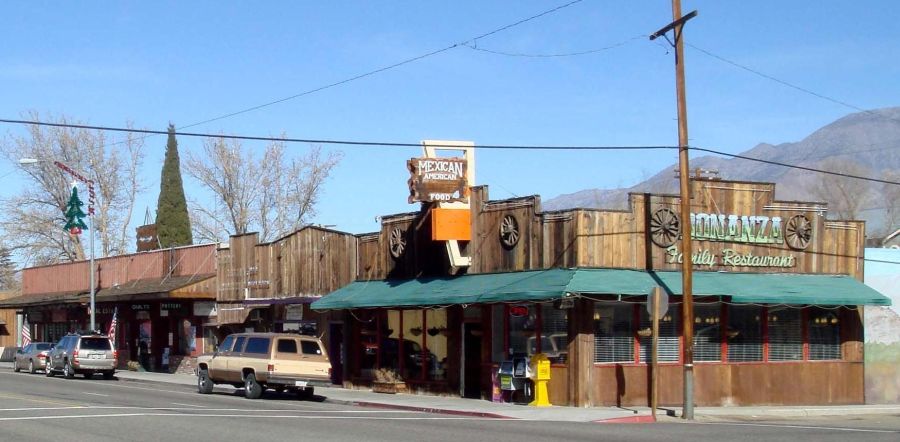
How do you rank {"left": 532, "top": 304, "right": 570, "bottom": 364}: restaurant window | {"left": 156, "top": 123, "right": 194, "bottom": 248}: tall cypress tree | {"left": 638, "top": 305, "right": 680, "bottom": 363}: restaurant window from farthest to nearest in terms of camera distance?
{"left": 156, "top": 123, "right": 194, "bottom": 248}: tall cypress tree
{"left": 638, "top": 305, "right": 680, "bottom": 363}: restaurant window
{"left": 532, "top": 304, "right": 570, "bottom": 364}: restaurant window

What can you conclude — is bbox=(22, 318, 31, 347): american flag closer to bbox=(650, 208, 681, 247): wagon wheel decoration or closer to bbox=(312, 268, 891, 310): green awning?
bbox=(312, 268, 891, 310): green awning

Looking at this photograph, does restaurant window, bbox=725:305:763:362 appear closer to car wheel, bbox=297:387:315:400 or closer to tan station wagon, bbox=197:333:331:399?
tan station wagon, bbox=197:333:331:399

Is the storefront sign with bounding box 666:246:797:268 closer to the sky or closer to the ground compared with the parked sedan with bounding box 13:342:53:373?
closer to the sky

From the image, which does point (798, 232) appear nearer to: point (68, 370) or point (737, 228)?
point (737, 228)

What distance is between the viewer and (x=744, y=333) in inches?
1182

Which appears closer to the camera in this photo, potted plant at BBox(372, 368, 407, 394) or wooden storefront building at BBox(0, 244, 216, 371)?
potted plant at BBox(372, 368, 407, 394)

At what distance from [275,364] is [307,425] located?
31.1 feet

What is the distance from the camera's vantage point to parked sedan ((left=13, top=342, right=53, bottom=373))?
46.9m

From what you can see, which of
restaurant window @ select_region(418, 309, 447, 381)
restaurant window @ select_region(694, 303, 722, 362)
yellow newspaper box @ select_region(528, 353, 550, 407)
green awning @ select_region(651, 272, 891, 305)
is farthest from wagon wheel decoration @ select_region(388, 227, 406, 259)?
restaurant window @ select_region(694, 303, 722, 362)

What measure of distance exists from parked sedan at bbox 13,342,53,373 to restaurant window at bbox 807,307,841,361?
31.0m

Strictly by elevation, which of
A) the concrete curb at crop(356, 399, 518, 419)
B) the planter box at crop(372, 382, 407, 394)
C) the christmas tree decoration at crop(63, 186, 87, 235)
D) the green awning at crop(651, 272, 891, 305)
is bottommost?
the planter box at crop(372, 382, 407, 394)

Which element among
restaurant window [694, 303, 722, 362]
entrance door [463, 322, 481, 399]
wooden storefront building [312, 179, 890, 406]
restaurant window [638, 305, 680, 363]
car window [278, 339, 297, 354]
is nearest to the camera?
wooden storefront building [312, 179, 890, 406]

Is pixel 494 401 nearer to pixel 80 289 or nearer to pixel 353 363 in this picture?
pixel 353 363

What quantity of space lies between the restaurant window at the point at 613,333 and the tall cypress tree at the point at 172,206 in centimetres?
4241
